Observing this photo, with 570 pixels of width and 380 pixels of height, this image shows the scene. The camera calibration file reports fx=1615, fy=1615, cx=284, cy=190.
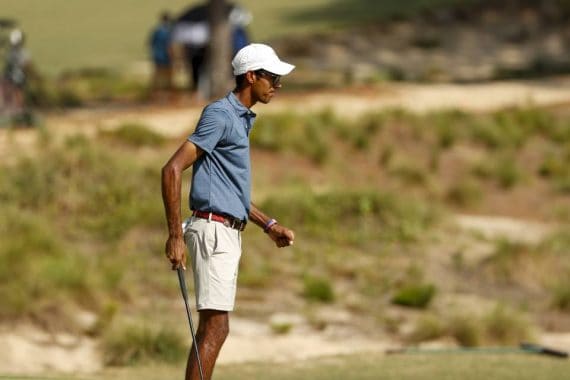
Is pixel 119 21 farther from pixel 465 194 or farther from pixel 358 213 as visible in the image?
pixel 358 213

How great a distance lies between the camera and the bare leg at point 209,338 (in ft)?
27.1

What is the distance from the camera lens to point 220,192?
26.9ft

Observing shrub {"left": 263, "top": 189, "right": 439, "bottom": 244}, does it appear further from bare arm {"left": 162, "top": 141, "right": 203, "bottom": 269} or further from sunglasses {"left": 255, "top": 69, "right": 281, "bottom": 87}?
bare arm {"left": 162, "top": 141, "right": 203, "bottom": 269}

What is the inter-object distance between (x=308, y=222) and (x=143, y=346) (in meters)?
5.21

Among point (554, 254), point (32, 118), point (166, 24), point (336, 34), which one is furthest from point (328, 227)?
point (336, 34)

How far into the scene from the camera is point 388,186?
20188mm

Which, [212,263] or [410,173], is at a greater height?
[212,263]

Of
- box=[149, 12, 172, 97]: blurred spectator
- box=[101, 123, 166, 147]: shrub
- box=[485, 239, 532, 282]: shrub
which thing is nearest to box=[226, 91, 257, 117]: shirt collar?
box=[485, 239, 532, 282]: shrub

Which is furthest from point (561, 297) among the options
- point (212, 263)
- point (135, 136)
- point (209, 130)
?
point (209, 130)

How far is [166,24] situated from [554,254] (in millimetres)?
10274

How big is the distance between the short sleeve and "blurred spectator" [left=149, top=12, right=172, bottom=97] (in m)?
17.4

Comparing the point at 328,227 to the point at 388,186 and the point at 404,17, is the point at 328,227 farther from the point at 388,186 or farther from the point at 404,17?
the point at 404,17

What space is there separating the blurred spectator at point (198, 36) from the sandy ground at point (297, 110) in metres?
2.01

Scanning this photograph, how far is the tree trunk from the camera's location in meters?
24.0
